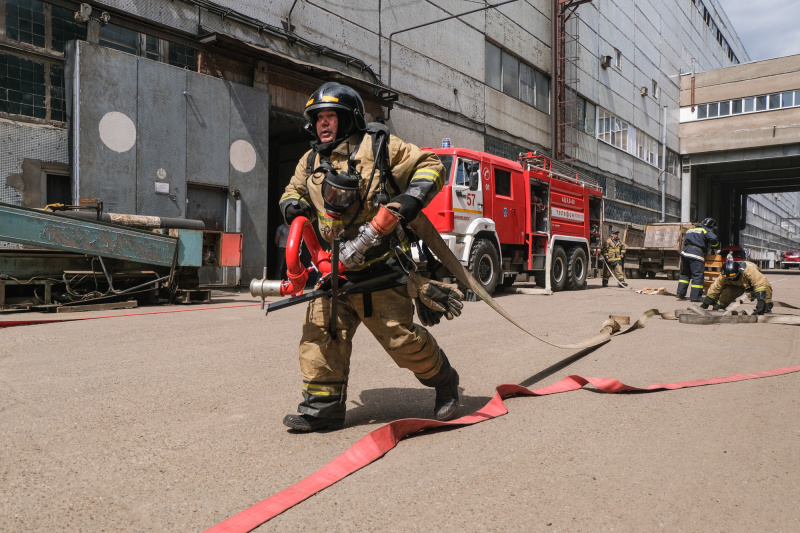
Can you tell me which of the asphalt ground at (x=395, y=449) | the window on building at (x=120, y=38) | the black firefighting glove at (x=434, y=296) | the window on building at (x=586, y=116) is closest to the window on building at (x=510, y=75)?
the window on building at (x=586, y=116)

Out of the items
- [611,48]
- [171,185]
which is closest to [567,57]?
[611,48]

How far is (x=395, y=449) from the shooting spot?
9.80 ft

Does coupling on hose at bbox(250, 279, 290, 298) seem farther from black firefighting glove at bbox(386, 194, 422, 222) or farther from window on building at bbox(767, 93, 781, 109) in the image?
window on building at bbox(767, 93, 781, 109)

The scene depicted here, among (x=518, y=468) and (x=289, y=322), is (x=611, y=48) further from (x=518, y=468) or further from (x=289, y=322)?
(x=518, y=468)

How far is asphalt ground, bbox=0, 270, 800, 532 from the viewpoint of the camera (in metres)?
2.25

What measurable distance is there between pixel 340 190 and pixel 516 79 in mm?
22365

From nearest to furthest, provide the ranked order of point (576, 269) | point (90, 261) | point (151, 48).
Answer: point (90, 261), point (151, 48), point (576, 269)

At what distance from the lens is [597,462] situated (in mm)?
2805

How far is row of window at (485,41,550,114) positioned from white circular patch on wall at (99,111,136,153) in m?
13.8

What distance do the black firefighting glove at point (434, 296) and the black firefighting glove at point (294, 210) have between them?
2.22 feet

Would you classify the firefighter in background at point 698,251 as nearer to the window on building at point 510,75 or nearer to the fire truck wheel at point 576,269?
the fire truck wheel at point 576,269

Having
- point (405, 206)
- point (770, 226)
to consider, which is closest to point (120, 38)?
point (405, 206)

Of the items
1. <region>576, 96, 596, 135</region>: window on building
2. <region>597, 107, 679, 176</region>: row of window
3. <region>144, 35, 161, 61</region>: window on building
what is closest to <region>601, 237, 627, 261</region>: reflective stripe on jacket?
<region>576, 96, 596, 135</region>: window on building

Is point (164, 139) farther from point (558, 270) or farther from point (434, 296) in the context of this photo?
point (434, 296)
